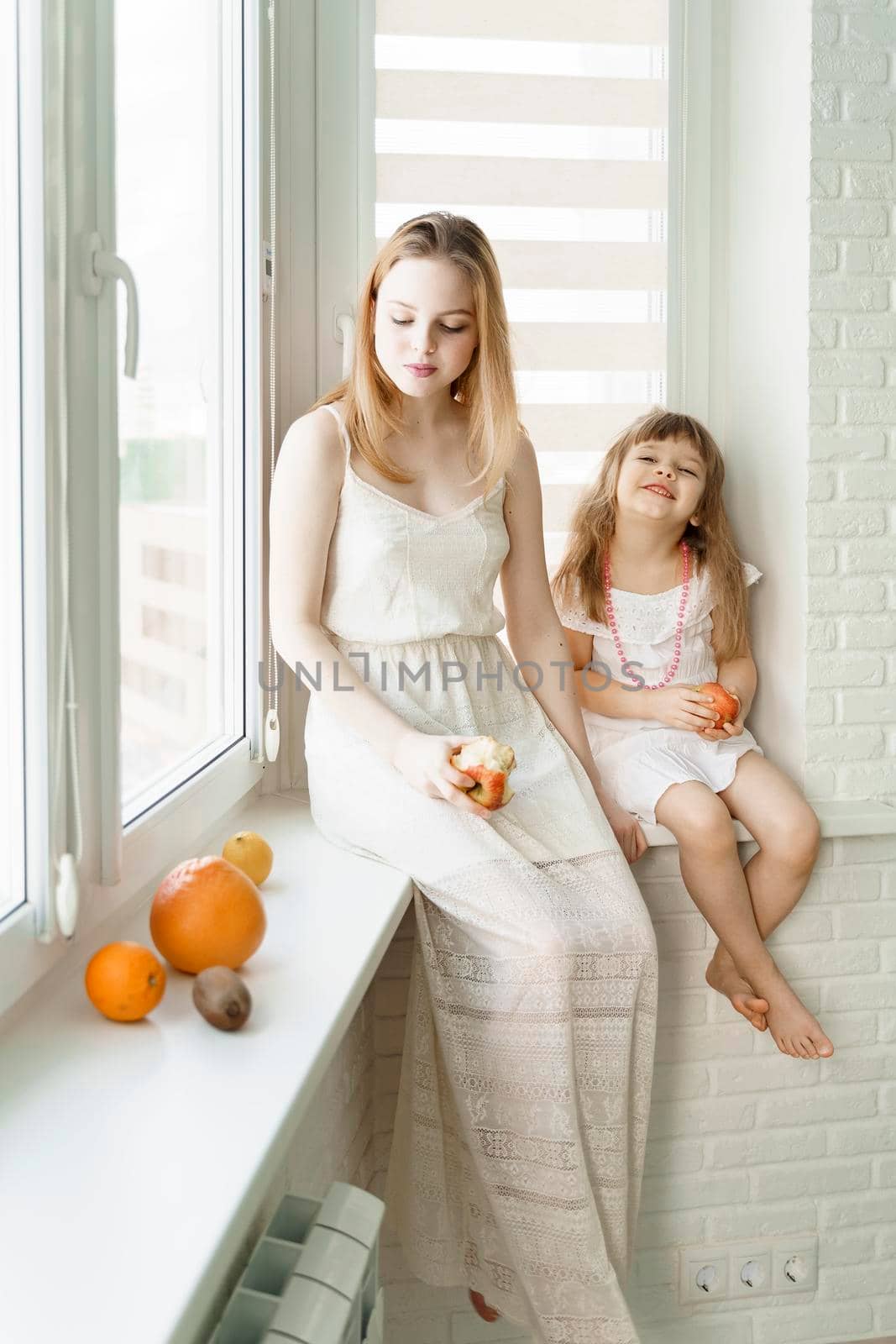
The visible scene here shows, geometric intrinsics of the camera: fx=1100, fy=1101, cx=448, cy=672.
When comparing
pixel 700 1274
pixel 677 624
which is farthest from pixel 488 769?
pixel 700 1274

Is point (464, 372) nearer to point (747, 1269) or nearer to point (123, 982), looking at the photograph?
point (123, 982)

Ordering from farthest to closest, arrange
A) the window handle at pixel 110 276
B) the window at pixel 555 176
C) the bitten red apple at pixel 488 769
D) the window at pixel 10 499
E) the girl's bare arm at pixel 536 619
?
1. the window at pixel 555 176
2. the girl's bare arm at pixel 536 619
3. the bitten red apple at pixel 488 769
4. the window handle at pixel 110 276
5. the window at pixel 10 499

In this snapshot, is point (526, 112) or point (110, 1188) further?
point (526, 112)

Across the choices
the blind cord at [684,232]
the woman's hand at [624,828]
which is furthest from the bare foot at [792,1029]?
the blind cord at [684,232]

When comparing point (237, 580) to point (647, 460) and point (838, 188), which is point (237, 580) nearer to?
point (647, 460)

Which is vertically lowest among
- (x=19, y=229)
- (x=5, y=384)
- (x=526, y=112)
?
(x=5, y=384)

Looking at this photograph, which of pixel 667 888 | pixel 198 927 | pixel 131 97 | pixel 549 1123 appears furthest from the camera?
pixel 667 888

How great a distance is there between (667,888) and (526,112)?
1.47 meters

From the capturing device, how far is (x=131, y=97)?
1272mm

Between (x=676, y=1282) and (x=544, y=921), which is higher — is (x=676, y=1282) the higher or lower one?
the lower one

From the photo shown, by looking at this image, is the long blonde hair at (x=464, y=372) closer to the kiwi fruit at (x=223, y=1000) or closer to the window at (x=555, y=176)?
the window at (x=555, y=176)

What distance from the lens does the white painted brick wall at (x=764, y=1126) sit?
6.53ft

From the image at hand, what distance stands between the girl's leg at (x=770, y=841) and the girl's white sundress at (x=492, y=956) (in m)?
0.35

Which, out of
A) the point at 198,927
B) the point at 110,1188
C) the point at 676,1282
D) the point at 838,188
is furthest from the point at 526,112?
the point at 676,1282
